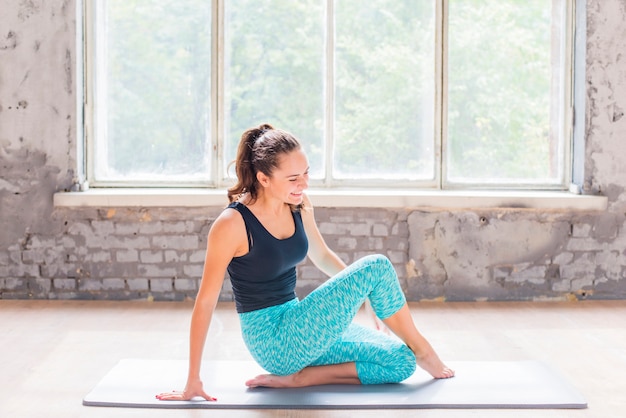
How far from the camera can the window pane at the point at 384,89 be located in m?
5.41

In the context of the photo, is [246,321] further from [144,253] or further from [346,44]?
[346,44]

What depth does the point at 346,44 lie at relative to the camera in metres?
5.42

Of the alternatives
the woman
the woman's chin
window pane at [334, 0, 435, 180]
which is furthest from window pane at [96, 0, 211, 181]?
the woman's chin

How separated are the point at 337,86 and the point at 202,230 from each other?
130cm

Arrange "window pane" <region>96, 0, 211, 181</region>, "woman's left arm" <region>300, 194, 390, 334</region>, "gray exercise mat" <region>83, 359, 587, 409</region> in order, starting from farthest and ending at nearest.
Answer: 1. "window pane" <region>96, 0, 211, 181</region>
2. "woman's left arm" <region>300, 194, 390, 334</region>
3. "gray exercise mat" <region>83, 359, 587, 409</region>

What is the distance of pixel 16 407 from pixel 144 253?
7.34 feet

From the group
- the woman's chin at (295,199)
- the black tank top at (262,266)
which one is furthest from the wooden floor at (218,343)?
the woman's chin at (295,199)

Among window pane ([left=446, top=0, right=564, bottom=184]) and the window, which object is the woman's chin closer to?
the window

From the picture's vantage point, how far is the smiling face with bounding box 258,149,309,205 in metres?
3.03

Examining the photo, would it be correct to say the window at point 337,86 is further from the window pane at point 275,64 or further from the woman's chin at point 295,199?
the woman's chin at point 295,199

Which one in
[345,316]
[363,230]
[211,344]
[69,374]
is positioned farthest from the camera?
[363,230]

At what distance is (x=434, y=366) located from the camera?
325 cm

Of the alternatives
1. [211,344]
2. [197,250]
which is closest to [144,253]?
[197,250]

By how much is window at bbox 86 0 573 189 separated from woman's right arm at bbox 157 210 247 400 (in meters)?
2.47
